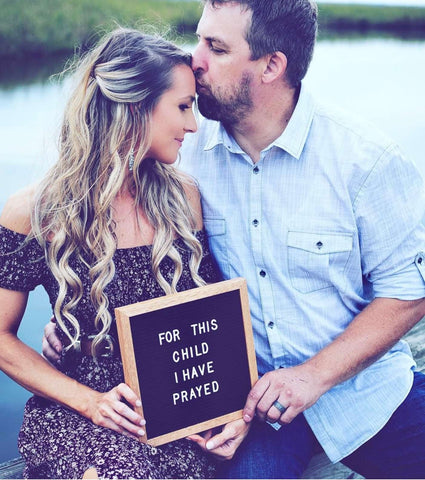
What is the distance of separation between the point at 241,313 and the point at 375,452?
0.58m

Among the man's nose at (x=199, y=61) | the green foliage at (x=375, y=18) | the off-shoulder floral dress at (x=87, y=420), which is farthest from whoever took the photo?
the green foliage at (x=375, y=18)

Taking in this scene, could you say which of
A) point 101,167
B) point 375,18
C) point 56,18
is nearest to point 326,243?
point 101,167

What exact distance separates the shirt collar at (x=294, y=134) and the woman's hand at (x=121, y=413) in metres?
0.75

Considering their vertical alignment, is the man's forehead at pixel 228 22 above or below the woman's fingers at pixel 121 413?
above

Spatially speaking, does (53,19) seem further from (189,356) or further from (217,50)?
(189,356)

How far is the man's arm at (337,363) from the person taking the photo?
158 cm

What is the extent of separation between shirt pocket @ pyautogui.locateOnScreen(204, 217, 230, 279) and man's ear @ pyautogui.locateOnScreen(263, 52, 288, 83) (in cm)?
41

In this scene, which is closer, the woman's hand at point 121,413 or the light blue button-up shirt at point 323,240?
the woman's hand at point 121,413

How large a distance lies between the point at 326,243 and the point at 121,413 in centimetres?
70

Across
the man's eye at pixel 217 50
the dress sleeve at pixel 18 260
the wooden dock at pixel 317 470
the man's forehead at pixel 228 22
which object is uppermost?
the man's forehead at pixel 228 22

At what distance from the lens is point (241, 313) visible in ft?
5.08

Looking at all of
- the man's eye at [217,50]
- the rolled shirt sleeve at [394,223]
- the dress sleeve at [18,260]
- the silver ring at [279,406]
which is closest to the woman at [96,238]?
the dress sleeve at [18,260]

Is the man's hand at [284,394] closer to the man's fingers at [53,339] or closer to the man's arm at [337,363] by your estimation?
the man's arm at [337,363]

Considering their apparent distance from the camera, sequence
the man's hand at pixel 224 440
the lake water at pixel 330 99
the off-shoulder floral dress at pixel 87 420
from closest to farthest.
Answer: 1. the off-shoulder floral dress at pixel 87 420
2. the man's hand at pixel 224 440
3. the lake water at pixel 330 99
